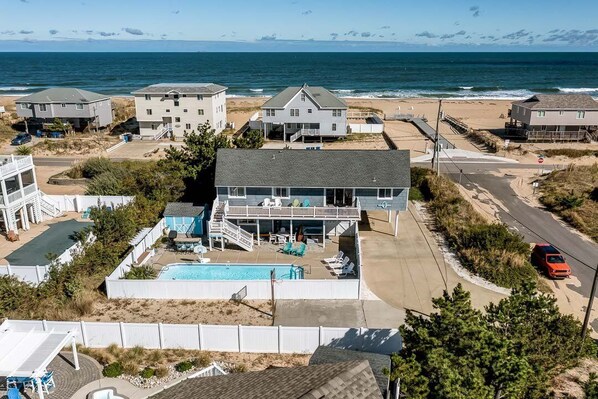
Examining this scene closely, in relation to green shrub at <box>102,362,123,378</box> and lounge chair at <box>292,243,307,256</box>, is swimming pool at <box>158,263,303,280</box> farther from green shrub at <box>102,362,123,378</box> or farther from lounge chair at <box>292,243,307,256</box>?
green shrub at <box>102,362,123,378</box>

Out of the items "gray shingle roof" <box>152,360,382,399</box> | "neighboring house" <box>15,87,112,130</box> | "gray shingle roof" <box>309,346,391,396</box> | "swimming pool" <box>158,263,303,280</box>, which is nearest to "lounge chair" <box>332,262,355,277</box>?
"swimming pool" <box>158,263,303,280</box>

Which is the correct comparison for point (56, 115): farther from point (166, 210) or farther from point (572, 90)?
point (572, 90)

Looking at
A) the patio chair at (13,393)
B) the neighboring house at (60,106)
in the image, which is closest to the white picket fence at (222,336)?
the patio chair at (13,393)

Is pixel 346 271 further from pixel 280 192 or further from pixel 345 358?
pixel 345 358

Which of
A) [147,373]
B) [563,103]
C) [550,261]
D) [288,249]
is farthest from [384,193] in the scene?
[563,103]

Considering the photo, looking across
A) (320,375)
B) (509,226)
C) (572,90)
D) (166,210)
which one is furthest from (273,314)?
(572,90)
